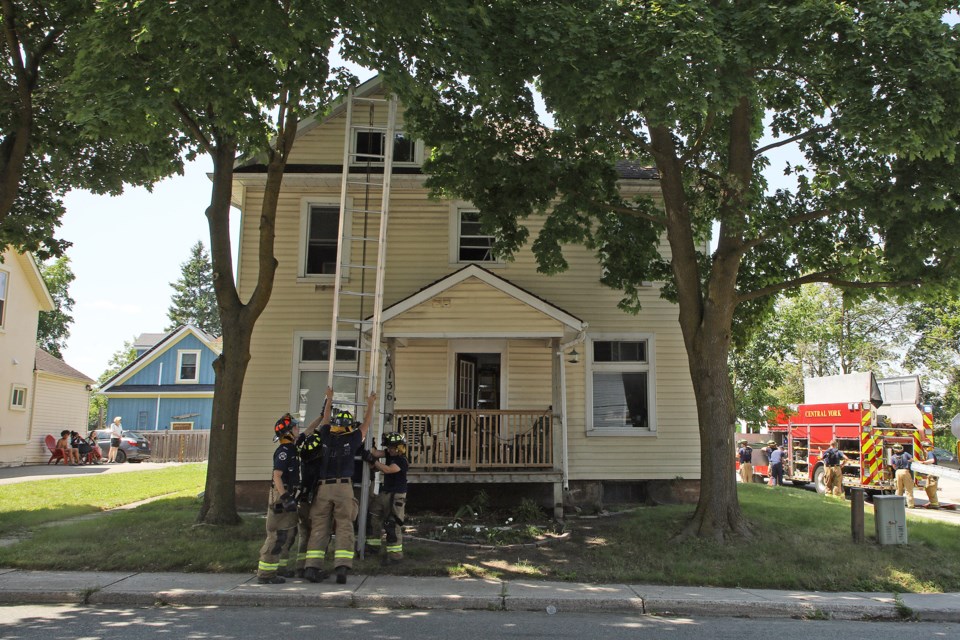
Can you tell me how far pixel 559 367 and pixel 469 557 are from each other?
4386 mm

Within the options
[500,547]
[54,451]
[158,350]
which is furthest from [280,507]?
[158,350]

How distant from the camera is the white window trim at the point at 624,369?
14148 mm

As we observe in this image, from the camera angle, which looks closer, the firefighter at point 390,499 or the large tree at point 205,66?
the large tree at point 205,66

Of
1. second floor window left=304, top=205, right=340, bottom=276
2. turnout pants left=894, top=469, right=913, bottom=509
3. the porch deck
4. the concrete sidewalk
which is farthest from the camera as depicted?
turnout pants left=894, top=469, right=913, bottom=509

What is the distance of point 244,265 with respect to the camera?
1434cm

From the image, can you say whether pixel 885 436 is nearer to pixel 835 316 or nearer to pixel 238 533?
pixel 238 533

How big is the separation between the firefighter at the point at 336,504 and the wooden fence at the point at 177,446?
27.6 m

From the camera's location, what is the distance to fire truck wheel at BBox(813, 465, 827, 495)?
2125cm

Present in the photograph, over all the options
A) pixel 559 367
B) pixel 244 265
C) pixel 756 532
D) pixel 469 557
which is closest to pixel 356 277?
pixel 244 265

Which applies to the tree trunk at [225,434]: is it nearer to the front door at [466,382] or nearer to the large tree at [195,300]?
the front door at [466,382]

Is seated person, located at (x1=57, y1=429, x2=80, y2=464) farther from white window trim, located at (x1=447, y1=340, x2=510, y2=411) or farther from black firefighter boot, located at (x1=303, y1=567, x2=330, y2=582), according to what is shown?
black firefighter boot, located at (x1=303, y1=567, x2=330, y2=582)

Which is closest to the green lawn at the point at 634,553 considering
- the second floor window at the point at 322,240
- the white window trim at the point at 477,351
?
the white window trim at the point at 477,351

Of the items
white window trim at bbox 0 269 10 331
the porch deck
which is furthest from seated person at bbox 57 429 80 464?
the porch deck

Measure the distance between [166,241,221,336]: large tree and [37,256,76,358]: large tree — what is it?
2070 cm
